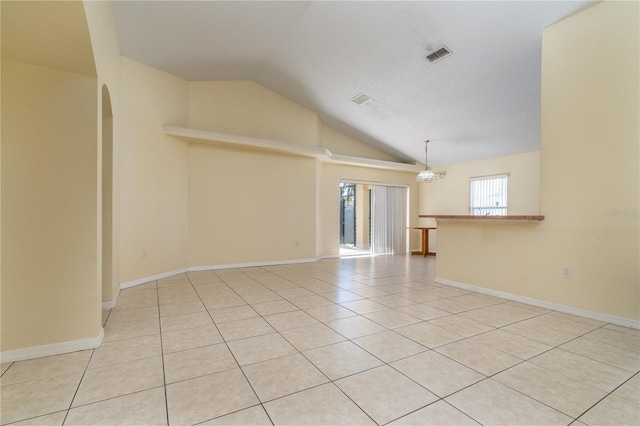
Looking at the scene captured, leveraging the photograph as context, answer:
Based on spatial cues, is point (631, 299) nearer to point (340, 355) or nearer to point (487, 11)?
point (340, 355)

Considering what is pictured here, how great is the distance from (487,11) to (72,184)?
4.37 metres

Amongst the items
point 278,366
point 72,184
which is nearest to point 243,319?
point 278,366

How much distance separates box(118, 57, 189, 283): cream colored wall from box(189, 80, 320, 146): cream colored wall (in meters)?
0.31

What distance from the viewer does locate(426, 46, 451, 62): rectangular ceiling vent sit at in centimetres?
385

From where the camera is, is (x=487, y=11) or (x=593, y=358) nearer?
(x=593, y=358)

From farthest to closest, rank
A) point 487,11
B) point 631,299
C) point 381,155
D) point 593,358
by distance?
1. point 381,155
2. point 487,11
3. point 631,299
4. point 593,358

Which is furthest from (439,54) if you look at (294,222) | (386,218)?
(386,218)

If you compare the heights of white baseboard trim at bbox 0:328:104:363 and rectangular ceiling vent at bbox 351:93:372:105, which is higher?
rectangular ceiling vent at bbox 351:93:372:105

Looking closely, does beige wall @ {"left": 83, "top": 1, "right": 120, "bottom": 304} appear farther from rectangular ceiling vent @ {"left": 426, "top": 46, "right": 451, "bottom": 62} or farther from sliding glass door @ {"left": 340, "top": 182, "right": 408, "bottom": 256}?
sliding glass door @ {"left": 340, "top": 182, "right": 408, "bottom": 256}

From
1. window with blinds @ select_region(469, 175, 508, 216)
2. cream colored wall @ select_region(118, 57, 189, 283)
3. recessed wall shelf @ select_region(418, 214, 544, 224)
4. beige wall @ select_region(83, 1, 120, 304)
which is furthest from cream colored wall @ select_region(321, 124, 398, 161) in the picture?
beige wall @ select_region(83, 1, 120, 304)

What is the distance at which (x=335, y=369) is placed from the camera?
6.17ft

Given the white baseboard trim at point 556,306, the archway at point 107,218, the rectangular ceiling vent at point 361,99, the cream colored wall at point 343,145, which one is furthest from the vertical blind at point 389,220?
the archway at point 107,218

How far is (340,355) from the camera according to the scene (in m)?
2.08

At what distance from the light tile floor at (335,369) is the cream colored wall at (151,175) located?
4.41 ft
